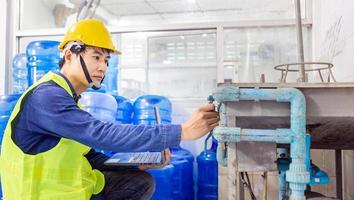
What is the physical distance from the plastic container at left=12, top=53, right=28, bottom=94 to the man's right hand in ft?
7.49

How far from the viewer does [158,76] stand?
122 inches

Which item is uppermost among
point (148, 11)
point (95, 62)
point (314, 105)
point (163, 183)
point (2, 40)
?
point (148, 11)

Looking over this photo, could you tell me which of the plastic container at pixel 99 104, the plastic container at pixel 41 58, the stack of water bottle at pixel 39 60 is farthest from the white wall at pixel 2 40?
the plastic container at pixel 99 104

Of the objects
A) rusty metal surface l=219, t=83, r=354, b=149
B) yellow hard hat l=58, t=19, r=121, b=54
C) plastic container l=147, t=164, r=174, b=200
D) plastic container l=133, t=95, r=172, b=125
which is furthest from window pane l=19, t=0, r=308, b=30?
rusty metal surface l=219, t=83, r=354, b=149

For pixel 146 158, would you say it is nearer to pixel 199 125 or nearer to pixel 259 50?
pixel 199 125

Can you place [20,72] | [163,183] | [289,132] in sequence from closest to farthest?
[289,132] < [163,183] < [20,72]

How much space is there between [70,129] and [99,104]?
4.40ft

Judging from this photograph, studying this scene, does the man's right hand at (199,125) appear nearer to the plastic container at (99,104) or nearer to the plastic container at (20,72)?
the plastic container at (99,104)

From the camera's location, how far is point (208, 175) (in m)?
2.72

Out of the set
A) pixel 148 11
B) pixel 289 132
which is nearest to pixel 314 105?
pixel 289 132

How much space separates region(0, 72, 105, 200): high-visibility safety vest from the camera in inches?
44.3

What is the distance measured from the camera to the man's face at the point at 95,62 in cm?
131

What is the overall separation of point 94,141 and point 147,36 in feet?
6.82

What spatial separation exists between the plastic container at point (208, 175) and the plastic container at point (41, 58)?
1.41 metres
